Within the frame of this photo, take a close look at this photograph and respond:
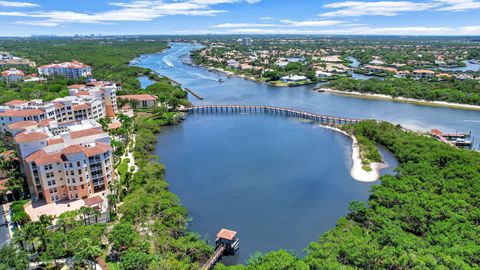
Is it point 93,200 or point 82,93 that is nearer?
point 93,200

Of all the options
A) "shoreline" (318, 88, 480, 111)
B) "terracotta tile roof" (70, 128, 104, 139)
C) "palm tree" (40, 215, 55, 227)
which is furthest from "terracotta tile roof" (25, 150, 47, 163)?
"shoreline" (318, 88, 480, 111)

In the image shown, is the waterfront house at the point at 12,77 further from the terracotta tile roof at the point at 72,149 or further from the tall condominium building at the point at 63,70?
the terracotta tile roof at the point at 72,149

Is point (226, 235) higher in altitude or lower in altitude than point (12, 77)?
lower

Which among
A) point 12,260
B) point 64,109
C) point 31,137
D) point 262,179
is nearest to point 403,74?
point 262,179

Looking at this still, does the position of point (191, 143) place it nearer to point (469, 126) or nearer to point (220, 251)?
point (220, 251)

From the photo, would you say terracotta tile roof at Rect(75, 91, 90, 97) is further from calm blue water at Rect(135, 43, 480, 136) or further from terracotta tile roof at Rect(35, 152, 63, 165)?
terracotta tile roof at Rect(35, 152, 63, 165)

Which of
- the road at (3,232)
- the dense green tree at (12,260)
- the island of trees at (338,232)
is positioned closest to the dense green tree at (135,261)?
the island of trees at (338,232)

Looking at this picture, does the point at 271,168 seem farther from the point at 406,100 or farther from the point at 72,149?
the point at 406,100
